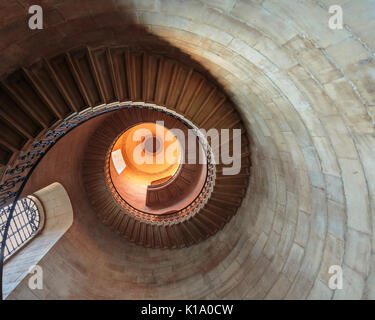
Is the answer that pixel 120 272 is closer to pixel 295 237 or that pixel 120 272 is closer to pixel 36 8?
pixel 295 237

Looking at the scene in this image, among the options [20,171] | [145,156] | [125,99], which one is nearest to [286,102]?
[125,99]

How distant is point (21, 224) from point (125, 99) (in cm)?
547

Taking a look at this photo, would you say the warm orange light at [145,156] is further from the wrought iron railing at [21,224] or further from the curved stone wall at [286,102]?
the curved stone wall at [286,102]

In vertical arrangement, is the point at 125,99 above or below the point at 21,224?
above

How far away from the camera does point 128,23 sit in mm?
3844

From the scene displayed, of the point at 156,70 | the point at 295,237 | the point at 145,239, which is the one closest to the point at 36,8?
the point at 156,70

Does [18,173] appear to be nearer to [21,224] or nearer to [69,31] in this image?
[69,31]

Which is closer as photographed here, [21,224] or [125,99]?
[125,99]

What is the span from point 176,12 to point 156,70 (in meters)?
2.08

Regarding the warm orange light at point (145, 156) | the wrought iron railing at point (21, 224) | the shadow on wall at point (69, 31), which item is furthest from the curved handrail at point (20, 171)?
the warm orange light at point (145, 156)

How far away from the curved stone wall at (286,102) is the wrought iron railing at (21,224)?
4.90ft

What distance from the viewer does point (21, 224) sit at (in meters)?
7.37

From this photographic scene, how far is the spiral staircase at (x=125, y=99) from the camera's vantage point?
4055 millimetres

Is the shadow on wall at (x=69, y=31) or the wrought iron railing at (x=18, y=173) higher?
the shadow on wall at (x=69, y=31)
